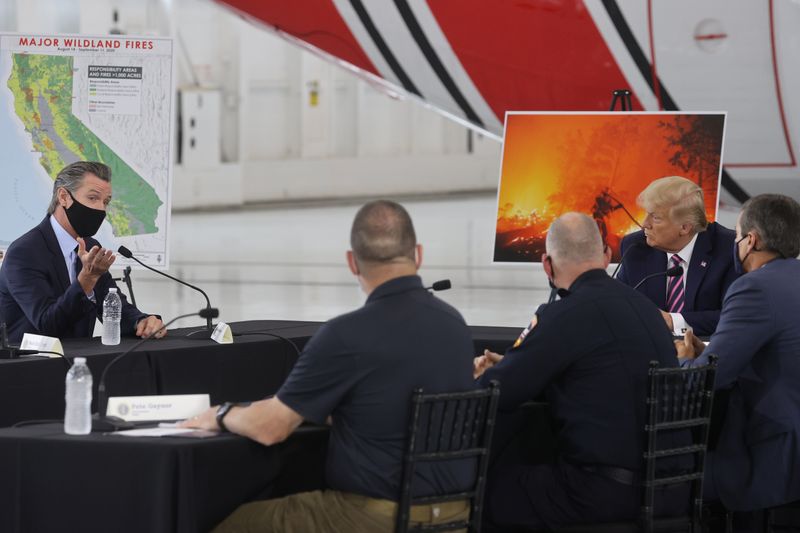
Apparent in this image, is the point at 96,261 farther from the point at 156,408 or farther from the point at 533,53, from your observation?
the point at 533,53

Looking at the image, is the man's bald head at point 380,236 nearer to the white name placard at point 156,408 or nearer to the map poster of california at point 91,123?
the white name placard at point 156,408

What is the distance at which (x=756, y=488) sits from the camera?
13.2 feet

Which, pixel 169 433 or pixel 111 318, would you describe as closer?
pixel 169 433

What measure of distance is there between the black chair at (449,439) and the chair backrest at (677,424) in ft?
1.64

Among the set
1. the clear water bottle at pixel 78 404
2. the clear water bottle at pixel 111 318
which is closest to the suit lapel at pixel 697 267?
the clear water bottle at pixel 111 318

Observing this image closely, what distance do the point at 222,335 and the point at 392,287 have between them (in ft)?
5.47

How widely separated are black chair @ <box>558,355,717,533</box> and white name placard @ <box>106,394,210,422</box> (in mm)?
1057

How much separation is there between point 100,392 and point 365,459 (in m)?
0.80

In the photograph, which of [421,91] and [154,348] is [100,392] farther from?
[421,91]

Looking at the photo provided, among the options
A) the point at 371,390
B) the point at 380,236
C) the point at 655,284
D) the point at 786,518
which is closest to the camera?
the point at 371,390

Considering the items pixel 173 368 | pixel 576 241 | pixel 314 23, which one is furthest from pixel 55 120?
pixel 576 241

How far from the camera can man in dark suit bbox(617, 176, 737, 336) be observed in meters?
5.18

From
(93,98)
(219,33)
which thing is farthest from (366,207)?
(219,33)

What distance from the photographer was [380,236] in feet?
11.1
